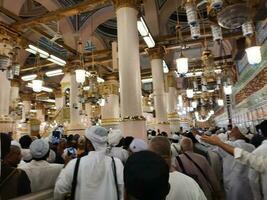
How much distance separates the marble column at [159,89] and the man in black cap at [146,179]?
346 inches

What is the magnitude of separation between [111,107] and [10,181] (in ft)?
41.7

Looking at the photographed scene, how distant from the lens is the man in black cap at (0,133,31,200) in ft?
6.93

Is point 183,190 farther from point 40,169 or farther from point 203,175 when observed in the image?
point 40,169

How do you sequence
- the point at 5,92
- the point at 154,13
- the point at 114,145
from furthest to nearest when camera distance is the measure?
the point at 154,13, the point at 5,92, the point at 114,145

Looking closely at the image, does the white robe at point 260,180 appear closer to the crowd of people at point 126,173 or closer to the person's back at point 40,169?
the crowd of people at point 126,173

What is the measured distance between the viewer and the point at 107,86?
14.9 m

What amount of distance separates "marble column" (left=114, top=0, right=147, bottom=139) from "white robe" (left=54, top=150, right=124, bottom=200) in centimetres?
370

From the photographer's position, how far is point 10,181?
2170 mm

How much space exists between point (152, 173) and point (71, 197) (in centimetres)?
136

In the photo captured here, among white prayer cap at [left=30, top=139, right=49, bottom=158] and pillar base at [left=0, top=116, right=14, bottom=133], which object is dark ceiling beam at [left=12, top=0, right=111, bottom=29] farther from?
white prayer cap at [left=30, top=139, right=49, bottom=158]

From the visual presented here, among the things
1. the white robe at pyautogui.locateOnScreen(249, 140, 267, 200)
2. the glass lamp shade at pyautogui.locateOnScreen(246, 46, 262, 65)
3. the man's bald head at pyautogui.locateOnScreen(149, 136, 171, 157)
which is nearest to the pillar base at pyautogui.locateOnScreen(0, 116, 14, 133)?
the man's bald head at pyautogui.locateOnScreen(149, 136, 171, 157)

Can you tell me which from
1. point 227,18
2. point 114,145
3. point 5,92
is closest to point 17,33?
point 5,92

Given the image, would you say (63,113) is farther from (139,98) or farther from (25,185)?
(25,185)

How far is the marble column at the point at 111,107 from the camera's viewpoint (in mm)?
14617
